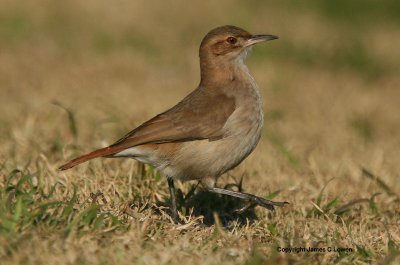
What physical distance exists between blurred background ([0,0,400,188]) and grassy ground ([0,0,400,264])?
0.12ft

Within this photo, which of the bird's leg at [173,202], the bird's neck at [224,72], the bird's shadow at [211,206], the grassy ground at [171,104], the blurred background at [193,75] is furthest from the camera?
the blurred background at [193,75]

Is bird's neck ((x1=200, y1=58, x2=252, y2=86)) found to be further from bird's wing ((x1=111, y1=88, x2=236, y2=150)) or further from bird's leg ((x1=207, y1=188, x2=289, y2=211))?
bird's leg ((x1=207, y1=188, x2=289, y2=211))

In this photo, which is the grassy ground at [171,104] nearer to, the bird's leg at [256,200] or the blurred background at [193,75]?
the blurred background at [193,75]

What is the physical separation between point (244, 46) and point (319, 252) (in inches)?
98.4

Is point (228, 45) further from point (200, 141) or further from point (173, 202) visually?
point (173, 202)

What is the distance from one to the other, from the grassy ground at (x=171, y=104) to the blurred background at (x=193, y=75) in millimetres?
36

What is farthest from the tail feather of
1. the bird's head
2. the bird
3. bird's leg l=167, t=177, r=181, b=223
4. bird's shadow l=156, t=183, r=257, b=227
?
the bird's head

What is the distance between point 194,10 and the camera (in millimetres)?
16234

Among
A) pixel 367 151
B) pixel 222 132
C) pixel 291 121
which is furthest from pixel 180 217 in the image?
pixel 291 121

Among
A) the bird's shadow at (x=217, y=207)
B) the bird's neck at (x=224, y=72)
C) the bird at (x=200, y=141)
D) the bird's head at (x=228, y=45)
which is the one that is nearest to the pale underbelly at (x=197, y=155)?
the bird at (x=200, y=141)

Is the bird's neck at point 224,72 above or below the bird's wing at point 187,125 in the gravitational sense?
above

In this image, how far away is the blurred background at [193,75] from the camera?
336 inches

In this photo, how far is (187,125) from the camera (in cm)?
643

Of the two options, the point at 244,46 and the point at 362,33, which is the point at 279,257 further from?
the point at 362,33
